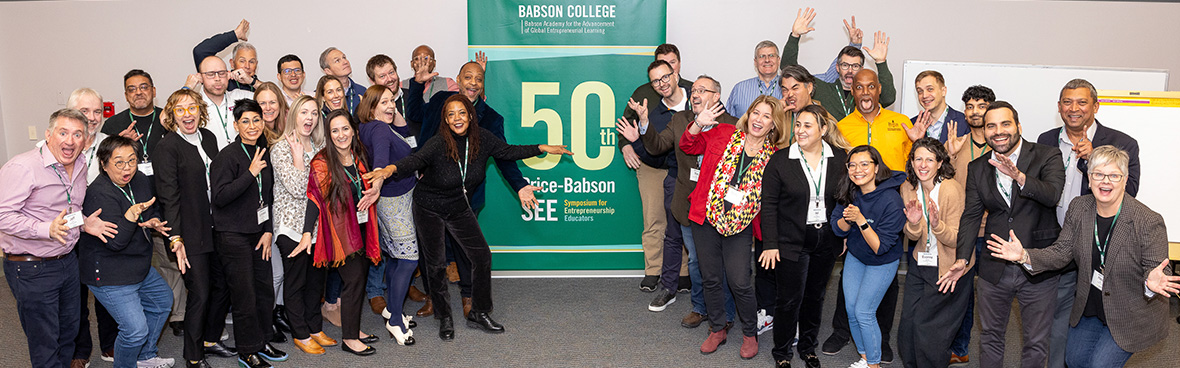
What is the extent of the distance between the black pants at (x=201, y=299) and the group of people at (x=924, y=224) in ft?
8.20

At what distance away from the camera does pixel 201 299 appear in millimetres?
3641

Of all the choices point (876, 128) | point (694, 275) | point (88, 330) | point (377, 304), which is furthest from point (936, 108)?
point (88, 330)

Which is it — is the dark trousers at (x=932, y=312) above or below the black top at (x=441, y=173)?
below

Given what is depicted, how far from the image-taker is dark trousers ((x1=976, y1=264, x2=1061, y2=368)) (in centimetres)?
329

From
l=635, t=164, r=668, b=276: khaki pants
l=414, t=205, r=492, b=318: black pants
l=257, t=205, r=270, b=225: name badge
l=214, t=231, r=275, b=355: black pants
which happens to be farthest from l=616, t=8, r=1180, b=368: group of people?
l=214, t=231, r=275, b=355: black pants

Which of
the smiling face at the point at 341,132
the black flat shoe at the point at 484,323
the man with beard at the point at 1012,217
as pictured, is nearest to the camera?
the man with beard at the point at 1012,217

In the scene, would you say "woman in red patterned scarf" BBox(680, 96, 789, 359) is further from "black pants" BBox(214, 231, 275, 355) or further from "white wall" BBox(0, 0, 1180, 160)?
"black pants" BBox(214, 231, 275, 355)

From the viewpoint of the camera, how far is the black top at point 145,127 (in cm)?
416

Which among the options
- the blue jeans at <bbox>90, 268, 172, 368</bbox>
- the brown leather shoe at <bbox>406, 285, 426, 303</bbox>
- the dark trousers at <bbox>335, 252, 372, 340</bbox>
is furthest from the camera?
the brown leather shoe at <bbox>406, 285, 426, 303</bbox>

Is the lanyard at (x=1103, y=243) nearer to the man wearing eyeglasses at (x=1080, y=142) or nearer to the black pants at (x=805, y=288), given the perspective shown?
the man wearing eyeglasses at (x=1080, y=142)

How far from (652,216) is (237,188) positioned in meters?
2.86

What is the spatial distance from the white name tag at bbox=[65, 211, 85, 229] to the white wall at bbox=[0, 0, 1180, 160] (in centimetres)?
290

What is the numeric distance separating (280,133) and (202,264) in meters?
0.80

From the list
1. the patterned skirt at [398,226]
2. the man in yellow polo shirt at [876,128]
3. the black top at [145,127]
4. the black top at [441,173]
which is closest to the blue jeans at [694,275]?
the man in yellow polo shirt at [876,128]
